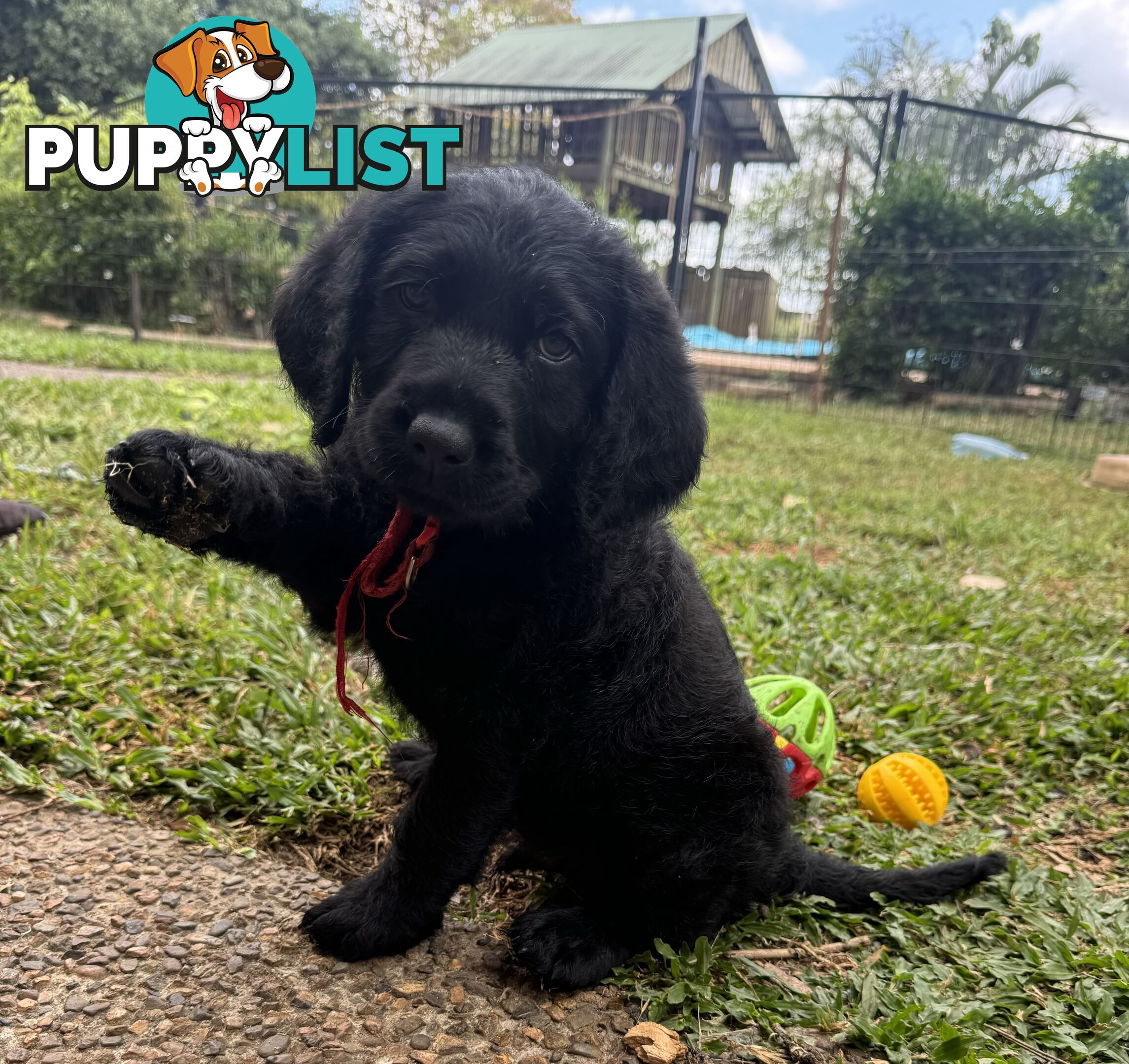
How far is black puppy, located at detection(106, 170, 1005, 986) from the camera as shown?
1.69m

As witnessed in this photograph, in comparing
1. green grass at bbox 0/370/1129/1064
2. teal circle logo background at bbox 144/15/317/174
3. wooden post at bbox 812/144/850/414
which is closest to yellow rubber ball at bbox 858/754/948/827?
green grass at bbox 0/370/1129/1064

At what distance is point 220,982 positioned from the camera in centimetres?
161

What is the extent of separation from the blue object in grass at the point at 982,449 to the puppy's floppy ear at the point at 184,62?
819 centimetres

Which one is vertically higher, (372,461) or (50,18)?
(50,18)

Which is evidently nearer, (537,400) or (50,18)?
(537,400)

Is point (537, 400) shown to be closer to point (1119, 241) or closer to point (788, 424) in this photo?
point (788, 424)

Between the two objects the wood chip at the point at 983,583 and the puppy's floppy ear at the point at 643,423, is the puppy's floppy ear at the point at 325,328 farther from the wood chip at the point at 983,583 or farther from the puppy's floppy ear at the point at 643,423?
the wood chip at the point at 983,583

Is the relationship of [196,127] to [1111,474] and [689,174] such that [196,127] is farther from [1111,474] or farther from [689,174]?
[1111,474]

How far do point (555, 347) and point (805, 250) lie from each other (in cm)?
1388

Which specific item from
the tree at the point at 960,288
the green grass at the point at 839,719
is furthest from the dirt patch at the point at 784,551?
the tree at the point at 960,288

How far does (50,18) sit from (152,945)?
2704 cm

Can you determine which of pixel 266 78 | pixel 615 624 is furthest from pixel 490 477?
pixel 266 78

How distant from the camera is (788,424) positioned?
35.2ft

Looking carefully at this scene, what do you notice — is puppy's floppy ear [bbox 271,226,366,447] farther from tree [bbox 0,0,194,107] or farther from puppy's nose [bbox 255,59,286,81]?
tree [bbox 0,0,194,107]
